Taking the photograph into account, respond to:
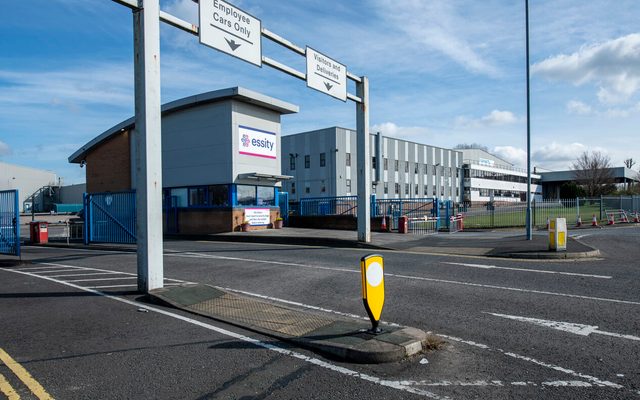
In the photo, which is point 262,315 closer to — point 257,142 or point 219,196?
point 219,196

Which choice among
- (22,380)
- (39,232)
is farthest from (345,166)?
(22,380)

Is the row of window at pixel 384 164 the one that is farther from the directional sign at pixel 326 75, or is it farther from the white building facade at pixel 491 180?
the directional sign at pixel 326 75

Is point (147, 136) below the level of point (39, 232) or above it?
above

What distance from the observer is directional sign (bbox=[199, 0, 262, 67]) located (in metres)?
10.4

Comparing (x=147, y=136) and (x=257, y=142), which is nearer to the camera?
(x=147, y=136)

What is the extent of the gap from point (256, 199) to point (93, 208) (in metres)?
8.71

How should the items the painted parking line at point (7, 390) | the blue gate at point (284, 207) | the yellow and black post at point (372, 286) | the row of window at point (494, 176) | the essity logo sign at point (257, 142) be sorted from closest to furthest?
the painted parking line at point (7, 390) → the yellow and black post at point (372, 286) → the essity logo sign at point (257, 142) → the blue gate at point (284, 207) → the row of window at point (494, 176)

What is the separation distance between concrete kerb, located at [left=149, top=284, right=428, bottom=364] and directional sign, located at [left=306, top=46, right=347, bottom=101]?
8887mm

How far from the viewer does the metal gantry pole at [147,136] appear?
865cm

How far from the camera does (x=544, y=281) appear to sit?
9969 mm

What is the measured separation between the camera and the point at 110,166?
104 ft

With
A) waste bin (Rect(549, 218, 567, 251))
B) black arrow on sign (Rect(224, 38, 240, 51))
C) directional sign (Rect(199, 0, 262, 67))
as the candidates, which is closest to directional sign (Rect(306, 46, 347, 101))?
directional sign (Rect(199, 0, 262, 67))

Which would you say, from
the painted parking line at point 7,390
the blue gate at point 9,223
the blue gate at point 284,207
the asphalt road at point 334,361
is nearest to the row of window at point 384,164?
the blue gate at point 284,207

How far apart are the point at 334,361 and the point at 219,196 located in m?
21.5
